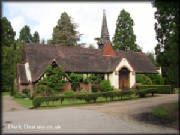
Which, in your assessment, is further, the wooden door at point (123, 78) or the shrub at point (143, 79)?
the shrub at point (143, 79)

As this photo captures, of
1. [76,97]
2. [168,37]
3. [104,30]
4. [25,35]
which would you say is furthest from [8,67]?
[168,37]

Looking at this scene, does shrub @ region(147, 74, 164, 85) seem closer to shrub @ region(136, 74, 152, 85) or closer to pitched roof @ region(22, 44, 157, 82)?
pitched roof @ region(22, 44, 157, 82)

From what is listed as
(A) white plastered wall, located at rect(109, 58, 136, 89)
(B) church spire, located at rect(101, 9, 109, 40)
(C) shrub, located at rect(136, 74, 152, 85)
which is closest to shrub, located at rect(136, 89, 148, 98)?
(A) white plastered wall, located at rect(109, 58, 136, 89)

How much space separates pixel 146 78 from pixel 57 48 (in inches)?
663

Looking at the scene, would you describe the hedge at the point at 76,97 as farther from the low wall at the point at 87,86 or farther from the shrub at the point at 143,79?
the shrub at the point at 143,79

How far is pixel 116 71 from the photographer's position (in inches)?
1205

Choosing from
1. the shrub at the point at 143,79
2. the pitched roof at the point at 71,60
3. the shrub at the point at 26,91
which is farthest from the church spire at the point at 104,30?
the shrub at the point at 26,91

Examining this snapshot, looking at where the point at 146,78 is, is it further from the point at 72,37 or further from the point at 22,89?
the point at 72,37

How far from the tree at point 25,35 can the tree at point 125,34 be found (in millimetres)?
34601

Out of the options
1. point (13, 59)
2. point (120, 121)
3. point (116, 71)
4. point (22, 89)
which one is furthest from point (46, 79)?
point (13, 59)

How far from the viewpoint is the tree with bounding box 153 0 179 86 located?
34.9ft

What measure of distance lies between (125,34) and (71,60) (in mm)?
27112

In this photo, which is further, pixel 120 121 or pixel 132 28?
pixel 132 28

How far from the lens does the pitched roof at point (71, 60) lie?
2820 centimetres
